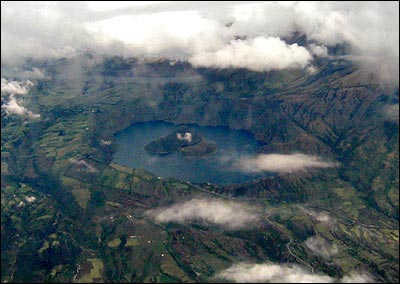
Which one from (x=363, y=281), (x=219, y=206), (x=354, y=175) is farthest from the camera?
(x=354, y=175)

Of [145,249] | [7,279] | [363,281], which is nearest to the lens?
[7,279]

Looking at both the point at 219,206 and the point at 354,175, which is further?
the point at 354,175

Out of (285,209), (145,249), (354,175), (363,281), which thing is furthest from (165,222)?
(354,175)

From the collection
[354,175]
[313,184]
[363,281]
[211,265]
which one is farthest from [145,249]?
[354,175]

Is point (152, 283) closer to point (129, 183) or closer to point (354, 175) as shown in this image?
point (129, 183)

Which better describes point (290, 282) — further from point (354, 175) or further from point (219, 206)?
point (354, 175)

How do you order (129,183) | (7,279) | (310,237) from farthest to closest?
(129,183) < (310,237) < (7,279)

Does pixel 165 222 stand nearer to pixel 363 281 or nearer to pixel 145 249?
pixel 145 249

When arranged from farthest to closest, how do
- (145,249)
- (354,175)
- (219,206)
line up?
(354,175), (219,206), (145,249)

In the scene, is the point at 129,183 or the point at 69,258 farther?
the point at 129,183
